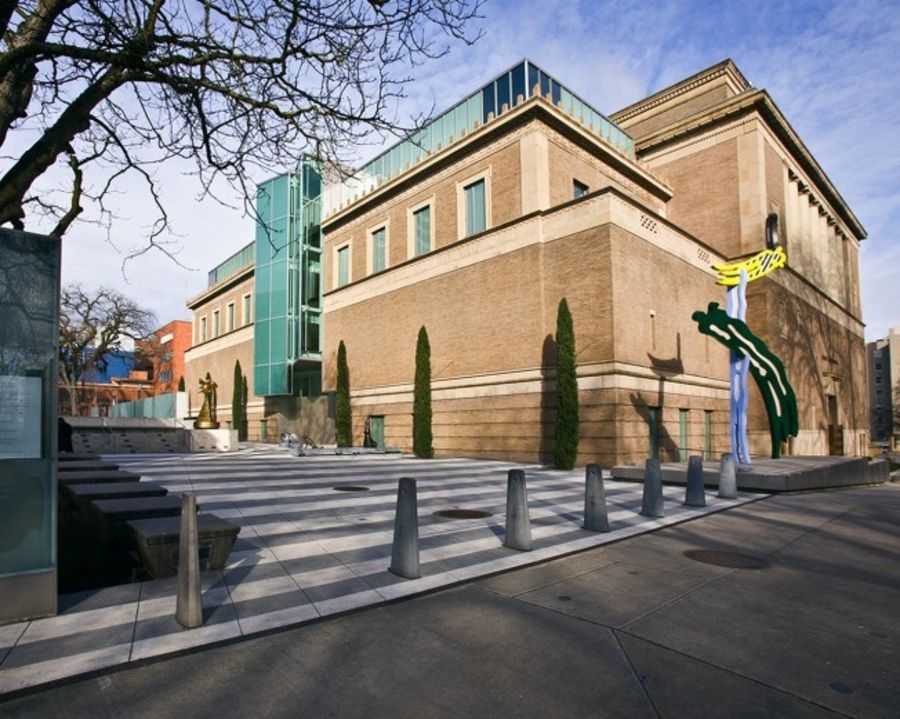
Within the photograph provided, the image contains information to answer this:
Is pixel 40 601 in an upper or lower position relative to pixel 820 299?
lower

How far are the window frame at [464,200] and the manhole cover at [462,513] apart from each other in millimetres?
15914

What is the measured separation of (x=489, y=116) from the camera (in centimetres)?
2403

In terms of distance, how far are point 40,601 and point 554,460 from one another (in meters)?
16.5

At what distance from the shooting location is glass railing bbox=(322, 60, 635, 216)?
927 inches

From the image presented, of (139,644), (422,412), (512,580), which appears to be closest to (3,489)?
(139,644)

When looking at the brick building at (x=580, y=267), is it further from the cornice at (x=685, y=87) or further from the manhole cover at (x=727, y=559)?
the manhole cover at (x=727, y=559)

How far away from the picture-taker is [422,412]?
24297mm

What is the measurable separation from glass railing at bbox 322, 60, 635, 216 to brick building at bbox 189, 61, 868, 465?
0.11 metres

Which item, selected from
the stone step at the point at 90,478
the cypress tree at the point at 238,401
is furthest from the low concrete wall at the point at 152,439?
the stone step at the point at 90,478

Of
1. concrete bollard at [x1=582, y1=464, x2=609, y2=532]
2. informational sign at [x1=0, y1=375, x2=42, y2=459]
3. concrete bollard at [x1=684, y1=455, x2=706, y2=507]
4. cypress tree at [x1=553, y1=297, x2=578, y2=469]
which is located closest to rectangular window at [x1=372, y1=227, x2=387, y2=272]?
cypress tree at [x1=553, y1=297, x2=578, y2=469]

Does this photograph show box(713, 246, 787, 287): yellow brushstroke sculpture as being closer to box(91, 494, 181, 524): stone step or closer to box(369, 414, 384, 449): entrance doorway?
box(91, 494, 181, 524): stone step

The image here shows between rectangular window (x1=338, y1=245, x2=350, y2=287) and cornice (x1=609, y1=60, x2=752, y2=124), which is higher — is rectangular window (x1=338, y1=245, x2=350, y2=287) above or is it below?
below

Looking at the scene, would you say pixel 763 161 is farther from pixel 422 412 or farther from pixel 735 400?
pixel 422 412

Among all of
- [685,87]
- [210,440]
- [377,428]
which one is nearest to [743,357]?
[377,428]
